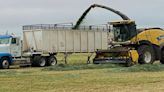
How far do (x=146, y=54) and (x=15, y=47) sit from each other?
10.8m

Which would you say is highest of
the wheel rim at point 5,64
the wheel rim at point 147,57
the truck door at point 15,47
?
the truck door at point 15,47

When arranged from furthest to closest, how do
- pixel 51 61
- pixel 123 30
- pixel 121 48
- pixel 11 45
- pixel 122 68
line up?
pixel 51 61 < pixel 11 45 < pixel 123 30 < pixel 121 48 < pixel 122 68

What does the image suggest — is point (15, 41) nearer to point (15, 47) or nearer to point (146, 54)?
point (15, 47)

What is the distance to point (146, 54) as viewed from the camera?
37.3 meters

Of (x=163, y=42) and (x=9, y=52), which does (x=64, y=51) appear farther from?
(x=163, y=42)

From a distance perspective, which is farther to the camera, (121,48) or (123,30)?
(123,30)

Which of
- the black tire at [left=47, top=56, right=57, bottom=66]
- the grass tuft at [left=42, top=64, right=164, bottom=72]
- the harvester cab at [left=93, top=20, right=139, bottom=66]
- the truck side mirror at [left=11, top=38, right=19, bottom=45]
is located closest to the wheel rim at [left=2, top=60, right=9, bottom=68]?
the truck side mirror at [left=11, top=38, right=19, bottom=45]

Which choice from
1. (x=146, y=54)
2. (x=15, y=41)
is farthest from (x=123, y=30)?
(x=15, y=41)

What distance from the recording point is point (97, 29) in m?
47.1

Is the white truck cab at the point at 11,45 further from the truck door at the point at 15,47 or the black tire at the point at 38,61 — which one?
the black tire at the point at 38,61

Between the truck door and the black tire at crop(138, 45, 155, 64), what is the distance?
10.2 m

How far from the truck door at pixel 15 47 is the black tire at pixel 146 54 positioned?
1016cm

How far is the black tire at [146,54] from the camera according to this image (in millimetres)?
36875

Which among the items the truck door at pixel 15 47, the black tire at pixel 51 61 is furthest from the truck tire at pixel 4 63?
the black tire at pixel 51 61
